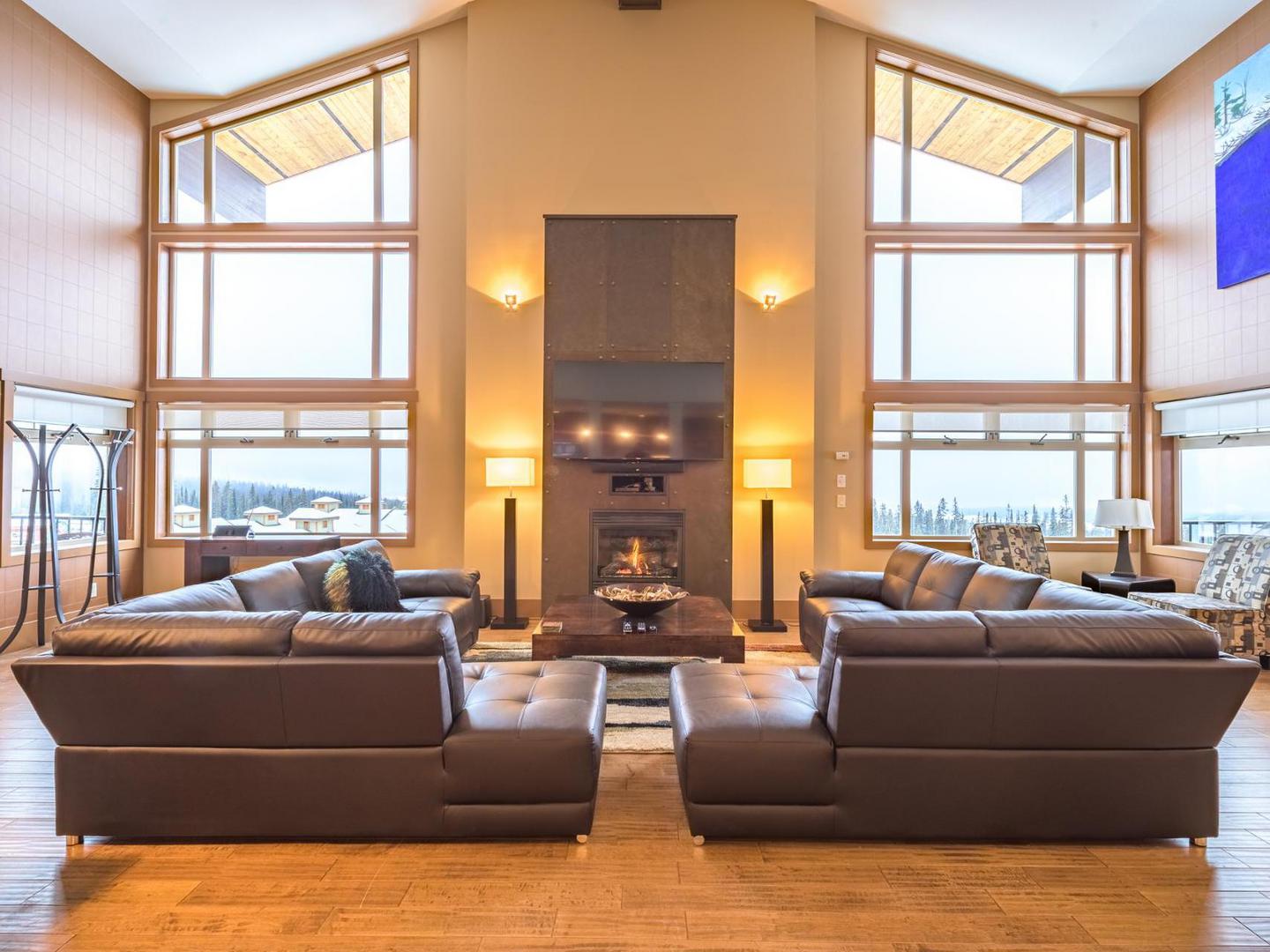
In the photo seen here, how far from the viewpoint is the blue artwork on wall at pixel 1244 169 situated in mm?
5145

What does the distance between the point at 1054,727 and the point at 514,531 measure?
4.38m

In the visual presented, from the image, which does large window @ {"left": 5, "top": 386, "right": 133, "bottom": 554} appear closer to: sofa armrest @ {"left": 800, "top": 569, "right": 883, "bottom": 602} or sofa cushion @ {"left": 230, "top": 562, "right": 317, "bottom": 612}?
sofa cushion @ {"left": 230, "top": 562, "right": 317, "bottom": 612}

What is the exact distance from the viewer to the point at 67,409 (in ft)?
18.9

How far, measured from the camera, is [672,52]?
20.7ft

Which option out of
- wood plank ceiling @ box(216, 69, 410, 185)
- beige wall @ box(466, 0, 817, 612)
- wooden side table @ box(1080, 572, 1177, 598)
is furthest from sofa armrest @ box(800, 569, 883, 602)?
wood plank ceiling @ box(216, 69, 410, 185)

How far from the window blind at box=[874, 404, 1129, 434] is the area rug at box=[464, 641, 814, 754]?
261cm

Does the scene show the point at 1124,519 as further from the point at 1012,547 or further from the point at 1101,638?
the point at 1101,638

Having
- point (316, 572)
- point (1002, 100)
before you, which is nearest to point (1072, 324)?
point (1002, 100)

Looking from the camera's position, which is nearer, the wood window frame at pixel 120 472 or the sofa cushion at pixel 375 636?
the sofa cushion at pixel 375 636

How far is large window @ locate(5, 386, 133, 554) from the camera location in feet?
17.2

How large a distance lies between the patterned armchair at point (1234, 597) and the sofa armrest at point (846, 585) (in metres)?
1.92

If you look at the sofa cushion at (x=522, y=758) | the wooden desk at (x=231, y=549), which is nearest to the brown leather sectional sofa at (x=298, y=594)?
the sofa cushion at (x=522, y=758)

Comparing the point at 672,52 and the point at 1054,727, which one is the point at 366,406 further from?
the point at 1054,727

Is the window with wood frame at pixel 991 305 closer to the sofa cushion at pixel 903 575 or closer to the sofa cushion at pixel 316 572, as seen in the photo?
the sofa cushion at pixel 903 575
